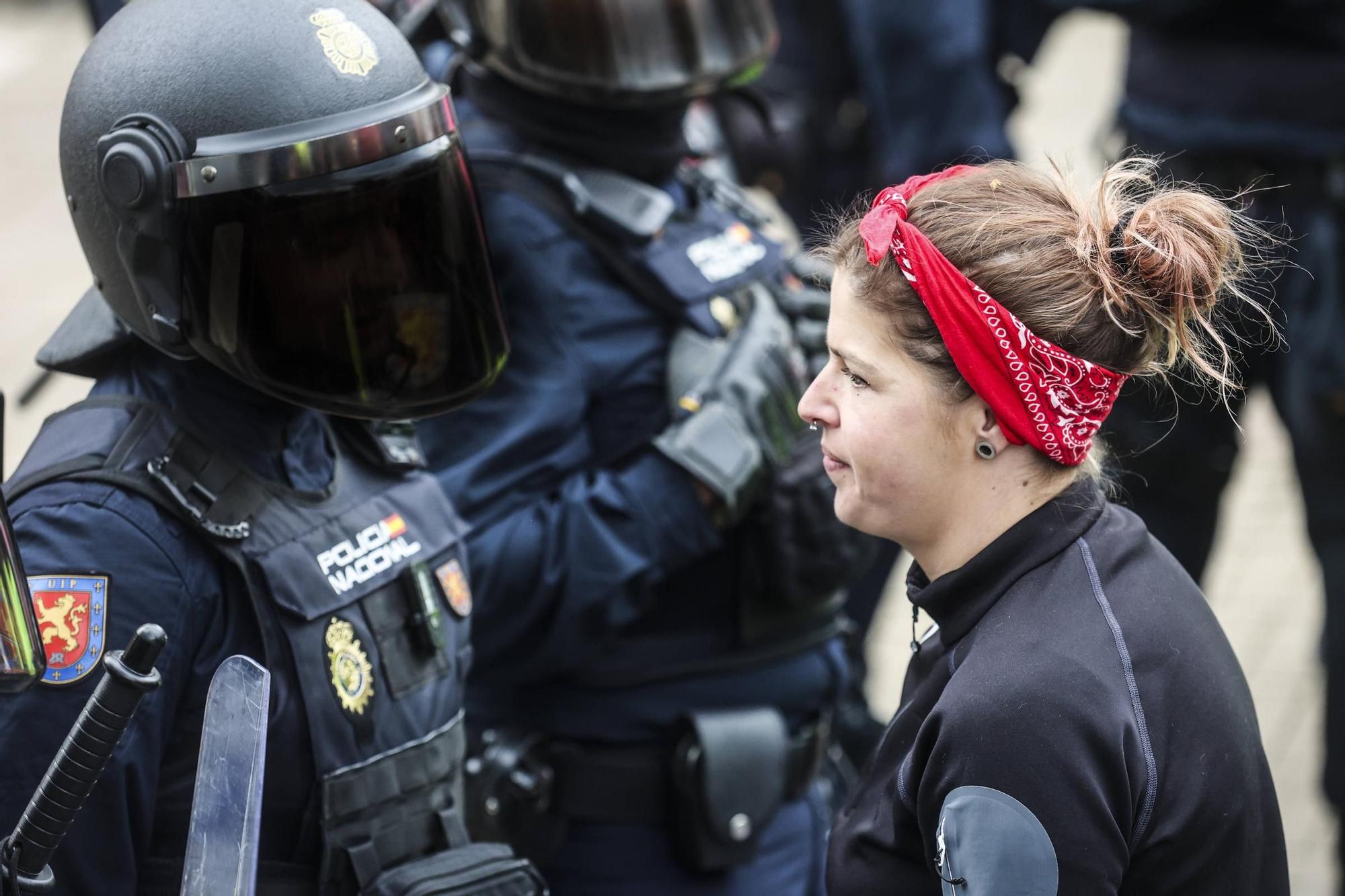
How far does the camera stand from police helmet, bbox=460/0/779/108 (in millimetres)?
2553

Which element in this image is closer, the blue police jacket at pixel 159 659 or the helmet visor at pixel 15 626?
the helmet visor at pixel 15 626

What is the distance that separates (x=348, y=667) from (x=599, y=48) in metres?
1.20

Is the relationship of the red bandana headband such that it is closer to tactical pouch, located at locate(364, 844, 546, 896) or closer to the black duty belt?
tactical pouch, located at locate(364, 844, 546, 896)

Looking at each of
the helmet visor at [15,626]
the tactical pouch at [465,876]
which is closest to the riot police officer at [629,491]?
the tactical pouch at [465,876]

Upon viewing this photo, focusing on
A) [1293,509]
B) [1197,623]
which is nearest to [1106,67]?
[1293,509]

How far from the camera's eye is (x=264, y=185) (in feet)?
5.68

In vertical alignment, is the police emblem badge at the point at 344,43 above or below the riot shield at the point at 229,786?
above

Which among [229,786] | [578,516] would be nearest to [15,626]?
[229,786]

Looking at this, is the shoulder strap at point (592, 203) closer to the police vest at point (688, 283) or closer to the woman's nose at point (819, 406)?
the police vest at point (688, 283)

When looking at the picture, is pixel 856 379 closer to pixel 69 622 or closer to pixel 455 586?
pixel 455 586

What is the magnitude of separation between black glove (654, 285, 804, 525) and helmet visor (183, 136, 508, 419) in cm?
57

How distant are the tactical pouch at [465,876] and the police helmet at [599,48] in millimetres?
1263

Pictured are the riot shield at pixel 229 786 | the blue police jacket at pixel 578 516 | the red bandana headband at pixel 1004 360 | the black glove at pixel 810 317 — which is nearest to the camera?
the riot shield at pixel 229 786

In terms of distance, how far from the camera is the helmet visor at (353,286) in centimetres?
176
